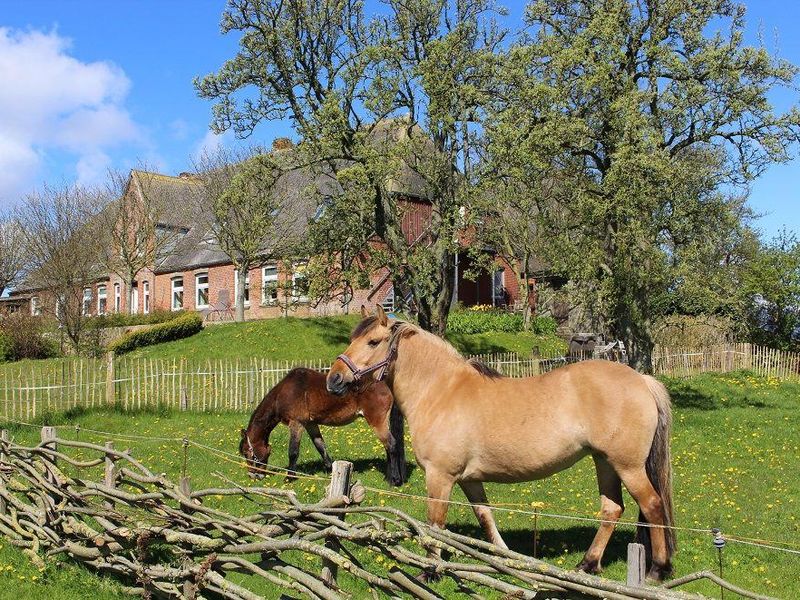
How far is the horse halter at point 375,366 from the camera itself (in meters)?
6.80

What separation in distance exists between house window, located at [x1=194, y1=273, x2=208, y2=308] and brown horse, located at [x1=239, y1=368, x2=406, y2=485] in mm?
30497

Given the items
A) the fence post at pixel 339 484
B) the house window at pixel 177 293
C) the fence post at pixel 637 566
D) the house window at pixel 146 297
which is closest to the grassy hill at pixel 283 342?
the house window at pixel 177 293

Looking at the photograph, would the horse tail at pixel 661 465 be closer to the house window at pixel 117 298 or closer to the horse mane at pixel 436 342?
the horse mane at pixel 436 342

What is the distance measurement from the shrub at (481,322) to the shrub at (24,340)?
1654 centimetres

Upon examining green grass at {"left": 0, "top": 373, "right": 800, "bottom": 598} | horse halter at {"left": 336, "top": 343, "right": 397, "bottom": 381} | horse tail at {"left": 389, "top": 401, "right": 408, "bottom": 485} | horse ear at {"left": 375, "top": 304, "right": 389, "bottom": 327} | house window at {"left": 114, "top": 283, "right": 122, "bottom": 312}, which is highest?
house window at {"left": 114, "top": 283, "right": 122, "bottom": 312}

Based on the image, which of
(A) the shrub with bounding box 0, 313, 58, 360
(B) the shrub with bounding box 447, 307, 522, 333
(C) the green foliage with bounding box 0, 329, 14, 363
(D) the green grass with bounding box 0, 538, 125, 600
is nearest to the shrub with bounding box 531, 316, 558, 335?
(B) the shrub with bounding box 447, 307, 522, 333

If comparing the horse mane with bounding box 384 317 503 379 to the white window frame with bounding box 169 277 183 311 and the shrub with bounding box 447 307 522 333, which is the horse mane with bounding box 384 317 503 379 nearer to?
the shrub with bounding box 447 307 522 333

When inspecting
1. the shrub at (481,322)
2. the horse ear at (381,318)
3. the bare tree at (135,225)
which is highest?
the bare tree at (135,225)

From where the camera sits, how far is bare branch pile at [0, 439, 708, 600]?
4.17 m

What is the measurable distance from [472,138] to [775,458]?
1190cm

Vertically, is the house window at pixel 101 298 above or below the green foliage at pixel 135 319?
above

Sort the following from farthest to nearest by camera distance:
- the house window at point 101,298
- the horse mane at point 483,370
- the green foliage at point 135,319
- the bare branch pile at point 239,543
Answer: the house window at point 101,298 < the green foliage at point 135,319 < the horse mane at point 483,370 < the bare branch pile at point 239,543

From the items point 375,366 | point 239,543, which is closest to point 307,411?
point 375,366

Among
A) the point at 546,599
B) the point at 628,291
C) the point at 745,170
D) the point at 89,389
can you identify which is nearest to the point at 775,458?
the point at 628,291
